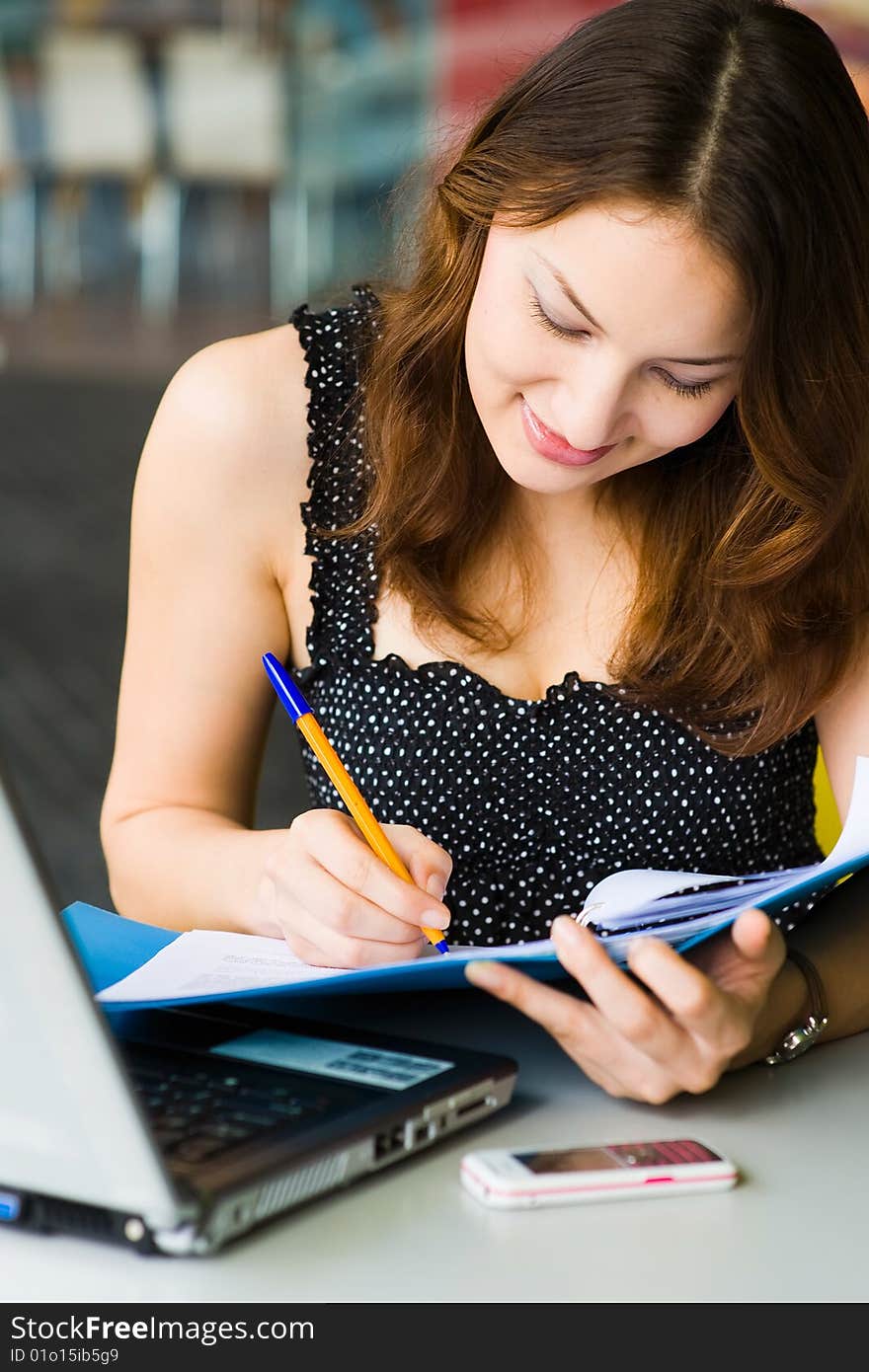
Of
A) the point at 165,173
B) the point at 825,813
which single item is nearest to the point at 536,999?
the point at 825,813

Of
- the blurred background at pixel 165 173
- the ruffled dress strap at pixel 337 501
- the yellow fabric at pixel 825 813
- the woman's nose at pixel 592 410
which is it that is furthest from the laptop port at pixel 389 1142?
the blurred background at pixel 165 173

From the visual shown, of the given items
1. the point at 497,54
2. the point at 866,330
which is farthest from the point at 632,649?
the point at 497,54

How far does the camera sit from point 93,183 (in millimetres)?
9500

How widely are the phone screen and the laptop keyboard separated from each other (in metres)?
0.11

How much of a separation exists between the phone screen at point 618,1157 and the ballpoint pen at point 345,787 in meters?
0.23

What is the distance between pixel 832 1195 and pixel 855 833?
10.8 inches

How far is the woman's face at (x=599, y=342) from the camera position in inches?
45.6

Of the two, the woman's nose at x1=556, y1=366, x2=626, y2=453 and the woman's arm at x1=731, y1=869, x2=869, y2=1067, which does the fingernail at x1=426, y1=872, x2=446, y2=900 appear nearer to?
the woman's arm at x1=731, y1=869, x2=869, y2=1067

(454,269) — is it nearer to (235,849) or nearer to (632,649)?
(632,649)

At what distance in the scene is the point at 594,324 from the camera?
117 centimetres

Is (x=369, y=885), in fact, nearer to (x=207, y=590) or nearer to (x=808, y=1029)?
(x=808, y=1029)

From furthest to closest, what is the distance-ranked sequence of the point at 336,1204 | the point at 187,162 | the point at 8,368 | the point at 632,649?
the point at 187,162 → the point at 8,368 → the point at 632,649 → the point at 336,1204

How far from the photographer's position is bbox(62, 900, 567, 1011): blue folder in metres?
0.90

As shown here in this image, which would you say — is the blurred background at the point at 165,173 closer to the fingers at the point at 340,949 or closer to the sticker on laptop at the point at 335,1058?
the fingers at the point at 340,949
